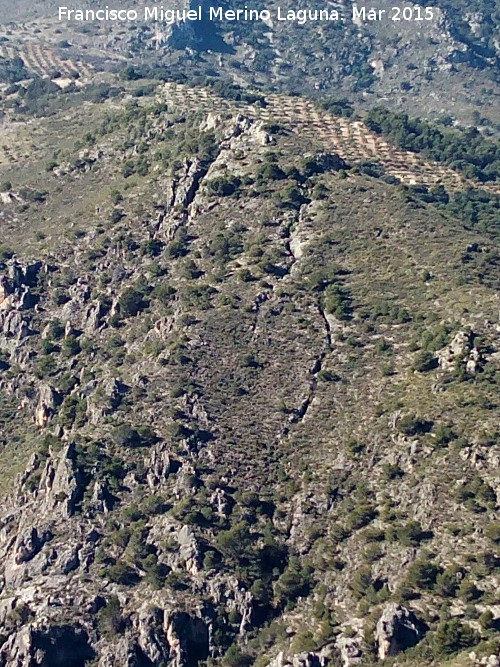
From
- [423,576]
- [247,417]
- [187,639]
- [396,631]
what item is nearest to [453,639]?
[396,631]

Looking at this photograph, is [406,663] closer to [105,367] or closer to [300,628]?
[300,628]

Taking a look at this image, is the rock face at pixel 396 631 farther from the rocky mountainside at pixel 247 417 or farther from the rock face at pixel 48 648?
the rock face at pixel 48 648

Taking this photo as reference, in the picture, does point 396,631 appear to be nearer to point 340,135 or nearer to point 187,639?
point 187,639

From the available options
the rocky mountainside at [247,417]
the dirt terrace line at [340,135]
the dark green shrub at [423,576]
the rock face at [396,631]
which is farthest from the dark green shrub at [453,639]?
the dirt terrace line at [340,135]

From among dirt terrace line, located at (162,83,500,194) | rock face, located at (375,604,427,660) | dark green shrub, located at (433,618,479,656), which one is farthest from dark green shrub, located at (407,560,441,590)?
dirt terrace line, located at (162,83,500,194)

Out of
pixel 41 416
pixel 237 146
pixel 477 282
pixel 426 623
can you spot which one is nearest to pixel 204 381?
pixel 41 416

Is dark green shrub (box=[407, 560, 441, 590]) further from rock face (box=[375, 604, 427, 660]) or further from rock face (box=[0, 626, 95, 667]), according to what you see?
rock face (box=[0, 626, 95, 667])
